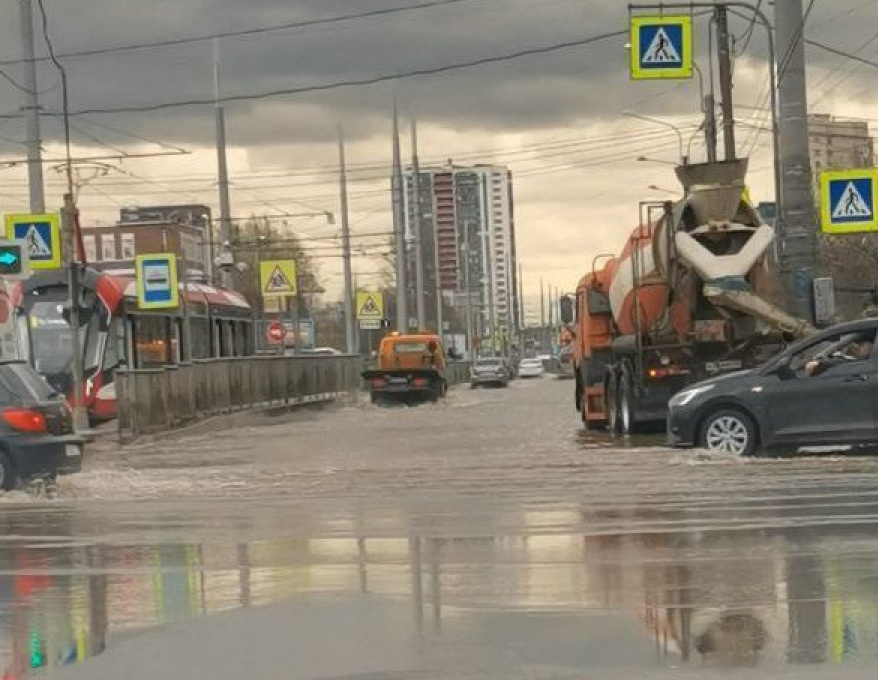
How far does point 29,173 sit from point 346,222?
93.6ft

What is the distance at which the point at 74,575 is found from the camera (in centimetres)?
980

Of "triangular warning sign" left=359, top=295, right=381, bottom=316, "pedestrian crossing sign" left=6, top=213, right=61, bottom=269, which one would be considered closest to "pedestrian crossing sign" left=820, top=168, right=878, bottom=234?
"pedestrian crossing sign" left=6, top=213, right=61, bottom=269

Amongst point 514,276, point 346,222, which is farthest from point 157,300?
point 514,276

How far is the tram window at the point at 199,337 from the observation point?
122 ft

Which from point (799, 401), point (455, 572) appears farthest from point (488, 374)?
point (455, 572)

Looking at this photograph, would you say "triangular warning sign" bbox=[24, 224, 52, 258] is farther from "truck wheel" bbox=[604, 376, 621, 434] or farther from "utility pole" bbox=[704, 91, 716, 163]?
"utility pole" bbox=[704, 91, 716, 163]

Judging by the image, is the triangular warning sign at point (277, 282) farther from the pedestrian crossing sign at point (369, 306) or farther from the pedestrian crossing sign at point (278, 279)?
the pedestrian crossing sign at point (369, 306)

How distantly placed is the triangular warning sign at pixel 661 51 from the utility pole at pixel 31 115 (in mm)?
12890

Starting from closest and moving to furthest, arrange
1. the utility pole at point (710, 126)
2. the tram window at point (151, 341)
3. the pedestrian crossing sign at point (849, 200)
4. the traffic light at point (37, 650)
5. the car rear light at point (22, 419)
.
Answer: the traffic light at point (37, 650), the car rear light at point (22, 419), the pedestrian crossing sign at point (849, 200), the tram window at point (151, 341), the utility pole at point (710, 126)

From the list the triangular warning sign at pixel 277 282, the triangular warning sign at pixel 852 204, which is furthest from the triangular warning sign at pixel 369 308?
the triangular warning sign at pixel 852 204

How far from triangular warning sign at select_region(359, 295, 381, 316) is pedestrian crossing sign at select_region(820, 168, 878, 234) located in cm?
2970

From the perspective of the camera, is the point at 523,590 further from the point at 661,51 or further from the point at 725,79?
the point at 725,79

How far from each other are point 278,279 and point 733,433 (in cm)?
2630

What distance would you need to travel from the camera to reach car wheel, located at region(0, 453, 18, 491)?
15.9 metres
